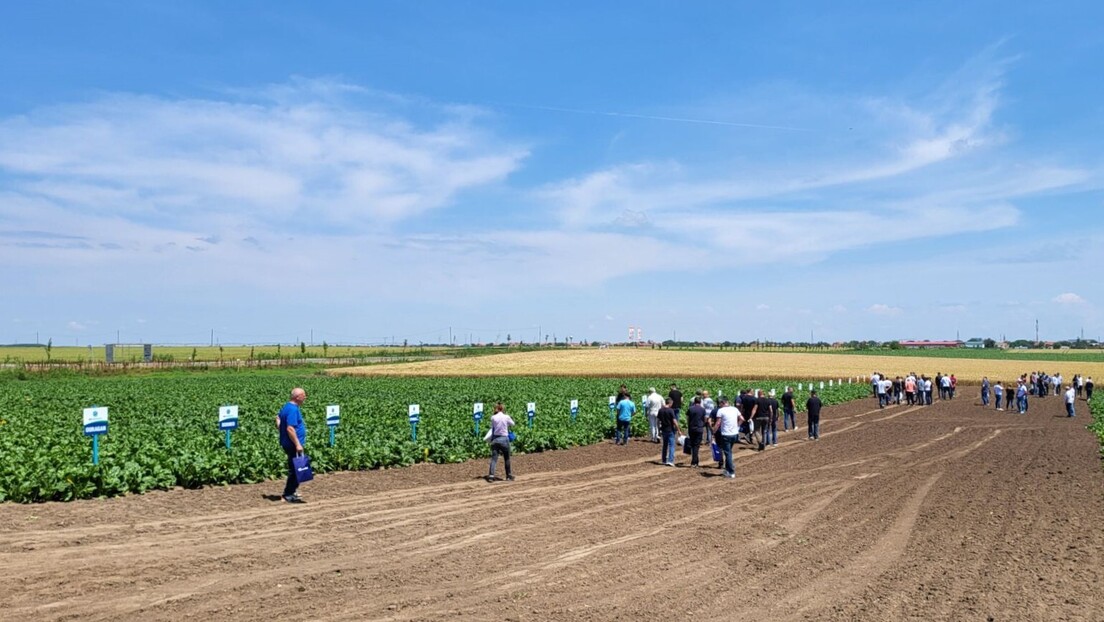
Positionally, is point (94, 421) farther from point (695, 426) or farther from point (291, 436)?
point (695, 426)

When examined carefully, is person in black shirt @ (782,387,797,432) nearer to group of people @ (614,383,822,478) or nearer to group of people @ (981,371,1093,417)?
group of people @ (614,383,822,478)

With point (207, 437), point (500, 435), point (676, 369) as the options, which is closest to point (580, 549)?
point (500, 435)

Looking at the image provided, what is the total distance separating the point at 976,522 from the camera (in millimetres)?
13578

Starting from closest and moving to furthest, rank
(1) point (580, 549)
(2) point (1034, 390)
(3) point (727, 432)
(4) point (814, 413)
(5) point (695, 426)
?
(1) point (580, 549) → (3) point (727, 432) → (5) point (695, 426) → (4) point (814, 413) → (2) point (1034, 390)

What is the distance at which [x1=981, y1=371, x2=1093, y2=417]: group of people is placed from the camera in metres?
42.3

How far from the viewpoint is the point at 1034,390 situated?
2394 inches

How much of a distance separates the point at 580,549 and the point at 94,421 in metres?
10.9

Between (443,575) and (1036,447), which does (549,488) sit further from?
(1036,447)

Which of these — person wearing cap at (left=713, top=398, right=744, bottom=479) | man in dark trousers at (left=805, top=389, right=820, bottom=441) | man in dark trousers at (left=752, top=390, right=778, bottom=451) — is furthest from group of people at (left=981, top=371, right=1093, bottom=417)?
person wearing cap at (left=713, top=398, right=744, bottom=479)

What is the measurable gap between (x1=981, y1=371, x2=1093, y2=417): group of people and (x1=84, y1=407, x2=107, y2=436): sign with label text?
3869 cm

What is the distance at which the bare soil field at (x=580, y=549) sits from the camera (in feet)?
29.4

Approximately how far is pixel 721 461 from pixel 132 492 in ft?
41.5

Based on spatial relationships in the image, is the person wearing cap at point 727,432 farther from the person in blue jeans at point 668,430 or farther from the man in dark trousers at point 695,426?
the person in blue jeans at point 668,430

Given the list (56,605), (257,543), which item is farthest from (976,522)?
(56,605)
